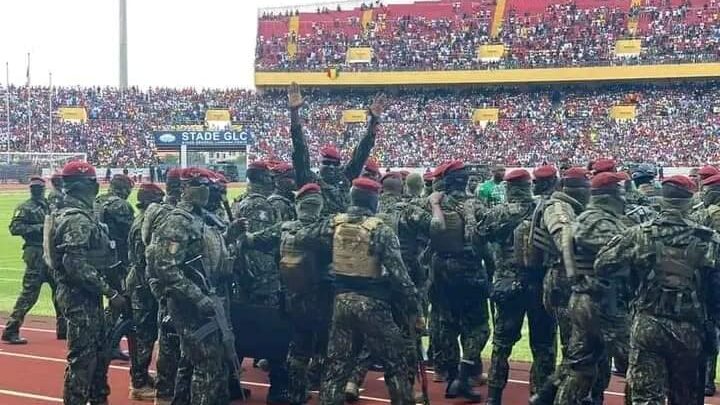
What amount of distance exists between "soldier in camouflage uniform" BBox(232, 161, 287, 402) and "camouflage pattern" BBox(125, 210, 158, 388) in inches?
31.5

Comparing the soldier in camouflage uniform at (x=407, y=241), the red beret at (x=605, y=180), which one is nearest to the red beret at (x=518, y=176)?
the soldier in camouflage uniform at (x=407, y=241)

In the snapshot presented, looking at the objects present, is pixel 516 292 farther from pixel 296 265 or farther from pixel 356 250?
pixel 296 265

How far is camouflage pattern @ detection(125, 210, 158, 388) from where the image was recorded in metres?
8.89

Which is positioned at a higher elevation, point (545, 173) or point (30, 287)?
point (545, 173)

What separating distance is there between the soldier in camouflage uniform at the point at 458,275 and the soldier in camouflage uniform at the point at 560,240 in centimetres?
117

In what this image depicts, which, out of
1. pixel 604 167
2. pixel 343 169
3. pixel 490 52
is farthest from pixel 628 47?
pixel 604 167

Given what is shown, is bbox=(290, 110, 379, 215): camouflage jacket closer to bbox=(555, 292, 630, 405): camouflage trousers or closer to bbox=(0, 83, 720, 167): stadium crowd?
bbox=(555, 292, 630, 405): camouflage trousers

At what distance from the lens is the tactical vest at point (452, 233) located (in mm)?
9070

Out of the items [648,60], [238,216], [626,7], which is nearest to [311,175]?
[238,216]

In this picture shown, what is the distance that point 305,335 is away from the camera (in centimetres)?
852

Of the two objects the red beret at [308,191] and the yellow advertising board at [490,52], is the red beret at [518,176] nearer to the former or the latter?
the red beret at [308,191]

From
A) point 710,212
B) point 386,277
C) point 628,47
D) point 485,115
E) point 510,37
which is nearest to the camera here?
point 386,277

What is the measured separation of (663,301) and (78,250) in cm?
447

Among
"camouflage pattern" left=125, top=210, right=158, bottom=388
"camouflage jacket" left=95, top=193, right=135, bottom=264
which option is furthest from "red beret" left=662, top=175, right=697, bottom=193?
"camouflage jacket" left=95, top=193, right=135, bottom=264
